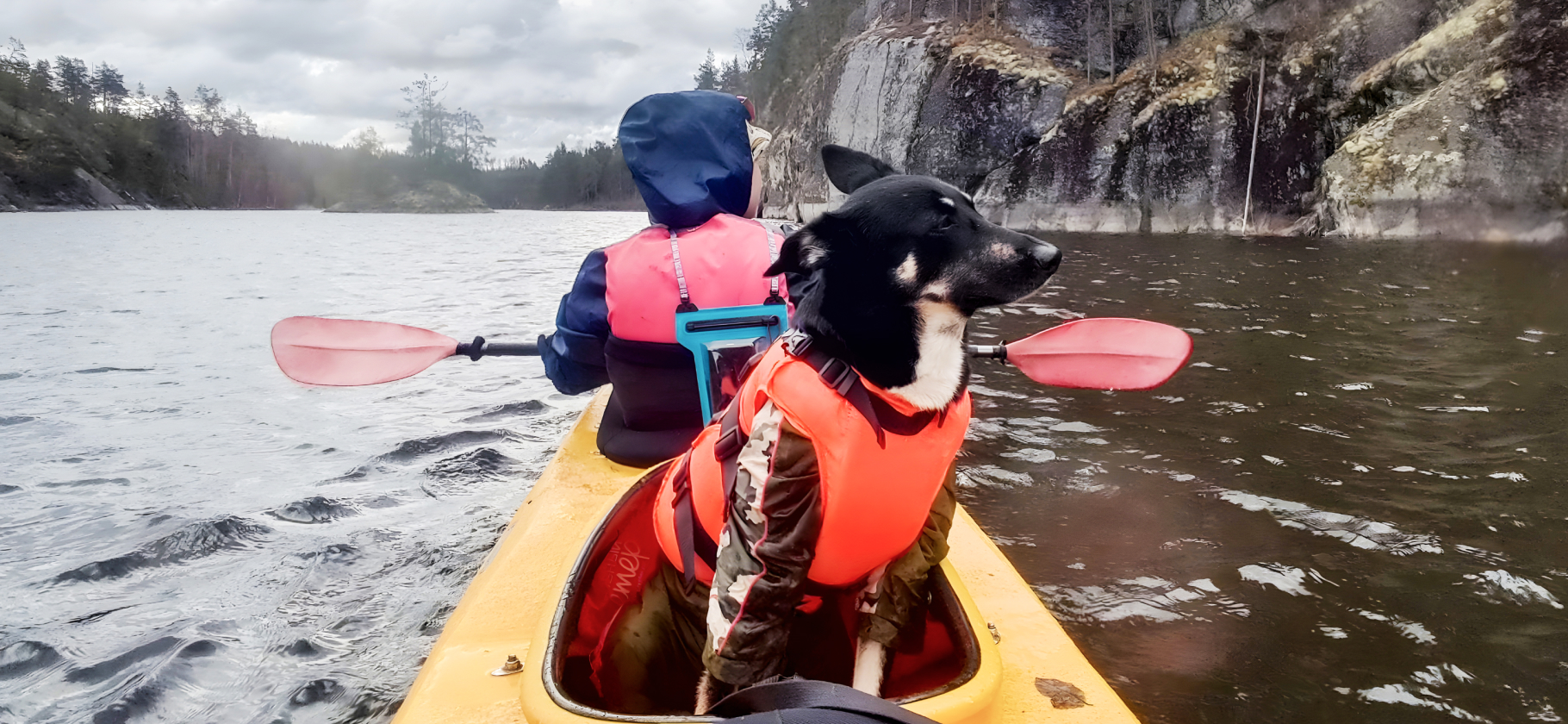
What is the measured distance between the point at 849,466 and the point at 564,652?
88 centimetres

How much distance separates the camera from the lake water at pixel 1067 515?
3.16 meters

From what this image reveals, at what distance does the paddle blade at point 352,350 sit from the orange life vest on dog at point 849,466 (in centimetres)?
250

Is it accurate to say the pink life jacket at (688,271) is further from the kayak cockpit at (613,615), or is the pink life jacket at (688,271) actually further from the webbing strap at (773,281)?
the kayak cockpit at (613,615)

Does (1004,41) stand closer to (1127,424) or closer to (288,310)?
(288,310)

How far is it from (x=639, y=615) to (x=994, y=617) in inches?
39.7

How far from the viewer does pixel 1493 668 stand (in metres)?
2.89

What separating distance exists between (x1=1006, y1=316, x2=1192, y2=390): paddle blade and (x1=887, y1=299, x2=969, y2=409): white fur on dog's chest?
1128mm

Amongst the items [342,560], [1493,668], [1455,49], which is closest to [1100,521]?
[1493,668]

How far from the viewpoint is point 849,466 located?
1.57 meters

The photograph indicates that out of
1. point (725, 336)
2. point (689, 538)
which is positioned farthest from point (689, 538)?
point (725, 336)

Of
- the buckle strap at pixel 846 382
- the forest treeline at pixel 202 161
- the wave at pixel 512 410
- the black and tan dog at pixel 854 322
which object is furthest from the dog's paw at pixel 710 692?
the forest treeline at pixel 202 161

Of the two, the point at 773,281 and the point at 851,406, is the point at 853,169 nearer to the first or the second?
the point at 851,406

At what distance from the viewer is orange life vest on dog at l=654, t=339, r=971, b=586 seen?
1.55 meters

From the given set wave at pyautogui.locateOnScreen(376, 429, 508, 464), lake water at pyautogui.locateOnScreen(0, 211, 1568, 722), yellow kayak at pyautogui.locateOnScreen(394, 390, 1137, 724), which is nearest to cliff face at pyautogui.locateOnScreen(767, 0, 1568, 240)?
lake water at pyautogui.locateOnScreen(0, 211, 1568, 722)
